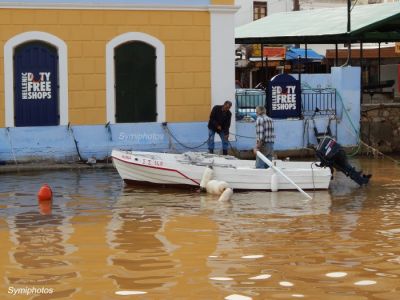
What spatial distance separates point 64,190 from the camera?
56.3 feet

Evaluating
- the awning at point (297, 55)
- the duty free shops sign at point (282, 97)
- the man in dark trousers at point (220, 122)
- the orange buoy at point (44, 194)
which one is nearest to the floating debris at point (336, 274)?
the orange buoy at point (44, 194)

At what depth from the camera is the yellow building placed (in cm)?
2045

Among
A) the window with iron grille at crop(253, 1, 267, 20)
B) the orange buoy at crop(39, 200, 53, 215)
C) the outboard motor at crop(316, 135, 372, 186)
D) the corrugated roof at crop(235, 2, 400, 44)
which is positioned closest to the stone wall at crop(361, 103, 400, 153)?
the corrugated roof at crop(235, 2, 400, 44)

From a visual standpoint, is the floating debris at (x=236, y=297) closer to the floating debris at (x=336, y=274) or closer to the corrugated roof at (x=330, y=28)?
the floating debris at (x=336, y=274)

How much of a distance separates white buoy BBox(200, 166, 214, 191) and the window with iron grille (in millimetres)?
32260

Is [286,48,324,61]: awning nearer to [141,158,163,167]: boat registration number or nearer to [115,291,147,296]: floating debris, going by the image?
[141,158,163,167]: boat registration number

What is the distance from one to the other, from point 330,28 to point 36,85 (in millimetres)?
9940

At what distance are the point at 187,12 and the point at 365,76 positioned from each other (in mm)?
18871

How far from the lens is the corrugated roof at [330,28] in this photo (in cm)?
2483

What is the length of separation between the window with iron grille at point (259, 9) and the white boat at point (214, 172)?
1237 inches

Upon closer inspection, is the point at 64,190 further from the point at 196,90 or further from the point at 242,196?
the point at 196,90

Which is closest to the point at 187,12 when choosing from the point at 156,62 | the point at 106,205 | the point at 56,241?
the point at 156,62

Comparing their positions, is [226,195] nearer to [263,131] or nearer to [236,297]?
[263,131]

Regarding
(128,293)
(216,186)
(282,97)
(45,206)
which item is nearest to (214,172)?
(216,186)
